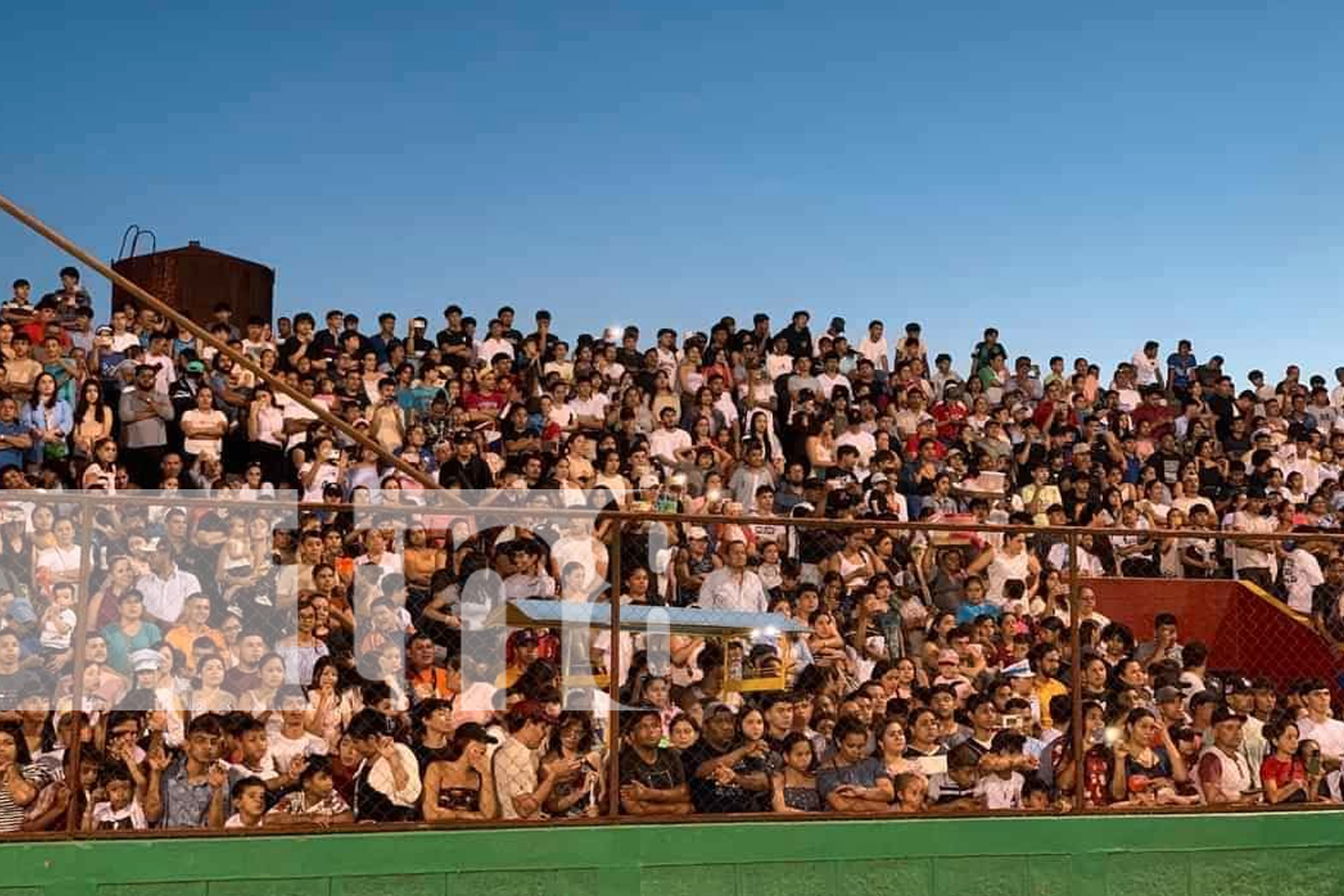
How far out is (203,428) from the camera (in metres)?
14.4

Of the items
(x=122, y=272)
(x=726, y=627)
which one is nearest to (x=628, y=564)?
(x=726, y=627)

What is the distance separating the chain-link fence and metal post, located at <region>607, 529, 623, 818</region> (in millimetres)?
17

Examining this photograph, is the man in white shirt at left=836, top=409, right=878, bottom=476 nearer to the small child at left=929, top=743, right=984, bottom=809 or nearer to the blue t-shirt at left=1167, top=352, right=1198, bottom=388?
the blue t-shirt at left=1167, top=352, right=1198, bottom=388

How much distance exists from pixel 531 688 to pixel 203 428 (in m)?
6.82

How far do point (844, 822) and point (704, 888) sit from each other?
783mm

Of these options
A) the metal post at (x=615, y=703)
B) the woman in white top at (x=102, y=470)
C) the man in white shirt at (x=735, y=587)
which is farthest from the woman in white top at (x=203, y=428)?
the metal post at (x=615, y=703)

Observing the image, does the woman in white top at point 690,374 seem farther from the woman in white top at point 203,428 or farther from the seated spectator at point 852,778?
Result: the seated spectator at point 852,778

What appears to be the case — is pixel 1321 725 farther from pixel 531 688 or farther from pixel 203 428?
pixel 203 428

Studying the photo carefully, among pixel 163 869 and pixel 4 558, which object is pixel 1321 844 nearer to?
pixel 163 869

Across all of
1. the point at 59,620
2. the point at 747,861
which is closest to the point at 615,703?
the point at 747,861

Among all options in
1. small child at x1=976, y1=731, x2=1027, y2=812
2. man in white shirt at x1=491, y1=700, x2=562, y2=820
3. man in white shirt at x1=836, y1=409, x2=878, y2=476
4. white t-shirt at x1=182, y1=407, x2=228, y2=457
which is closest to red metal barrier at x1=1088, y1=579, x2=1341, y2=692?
man in white shirt at x1=836, y1=409, x2=878, y2=476

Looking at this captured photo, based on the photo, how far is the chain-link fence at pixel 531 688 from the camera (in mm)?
7965

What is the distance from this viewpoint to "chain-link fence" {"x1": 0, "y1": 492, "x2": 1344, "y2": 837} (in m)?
7.96

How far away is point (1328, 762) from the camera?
386 inches
